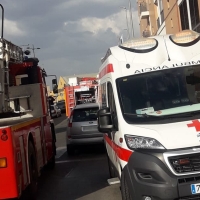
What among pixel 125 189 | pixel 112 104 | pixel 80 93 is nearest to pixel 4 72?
pixel 112 104

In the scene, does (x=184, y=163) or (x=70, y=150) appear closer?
(x=184, y=163)

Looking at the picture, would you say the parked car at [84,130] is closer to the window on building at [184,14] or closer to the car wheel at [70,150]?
the car wheel at [70,150]

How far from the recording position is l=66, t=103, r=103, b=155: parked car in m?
14.2

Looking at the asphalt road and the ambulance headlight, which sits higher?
the ambulance headlight

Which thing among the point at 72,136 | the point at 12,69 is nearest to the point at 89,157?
the point at 72,136

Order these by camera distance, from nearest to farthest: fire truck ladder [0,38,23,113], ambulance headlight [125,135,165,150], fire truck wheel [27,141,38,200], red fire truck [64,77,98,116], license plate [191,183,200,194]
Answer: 1. license plate [191,183,200,194]
2. ambulance headlight [125,135,165,150]
3. fire truck wheel [27,141,38,200]
4. fire truck ladder [0,38,23,113]
5. red fire truck [64,77,98,116]

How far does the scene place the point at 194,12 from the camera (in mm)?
22766

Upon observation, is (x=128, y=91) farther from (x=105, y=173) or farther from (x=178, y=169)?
(x=105, y=173)

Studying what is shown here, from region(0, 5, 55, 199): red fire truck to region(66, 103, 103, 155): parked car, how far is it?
213 cm

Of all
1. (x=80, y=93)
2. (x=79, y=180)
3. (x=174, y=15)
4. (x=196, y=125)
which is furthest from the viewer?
(x=174, y=15)

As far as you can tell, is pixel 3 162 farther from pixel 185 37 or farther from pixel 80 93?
pixel 80 93

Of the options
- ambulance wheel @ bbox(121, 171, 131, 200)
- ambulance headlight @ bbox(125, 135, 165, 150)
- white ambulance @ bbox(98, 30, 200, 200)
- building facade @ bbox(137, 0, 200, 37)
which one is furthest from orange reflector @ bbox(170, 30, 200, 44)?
building facade @ bbox(137, 0, 200, 37)

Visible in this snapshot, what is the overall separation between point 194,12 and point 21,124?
17074mm

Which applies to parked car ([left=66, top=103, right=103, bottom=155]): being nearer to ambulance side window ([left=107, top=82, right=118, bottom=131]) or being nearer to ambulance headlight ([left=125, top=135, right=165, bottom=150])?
ambulance side window ([left=107, top=82, right=118, bottom=131])
